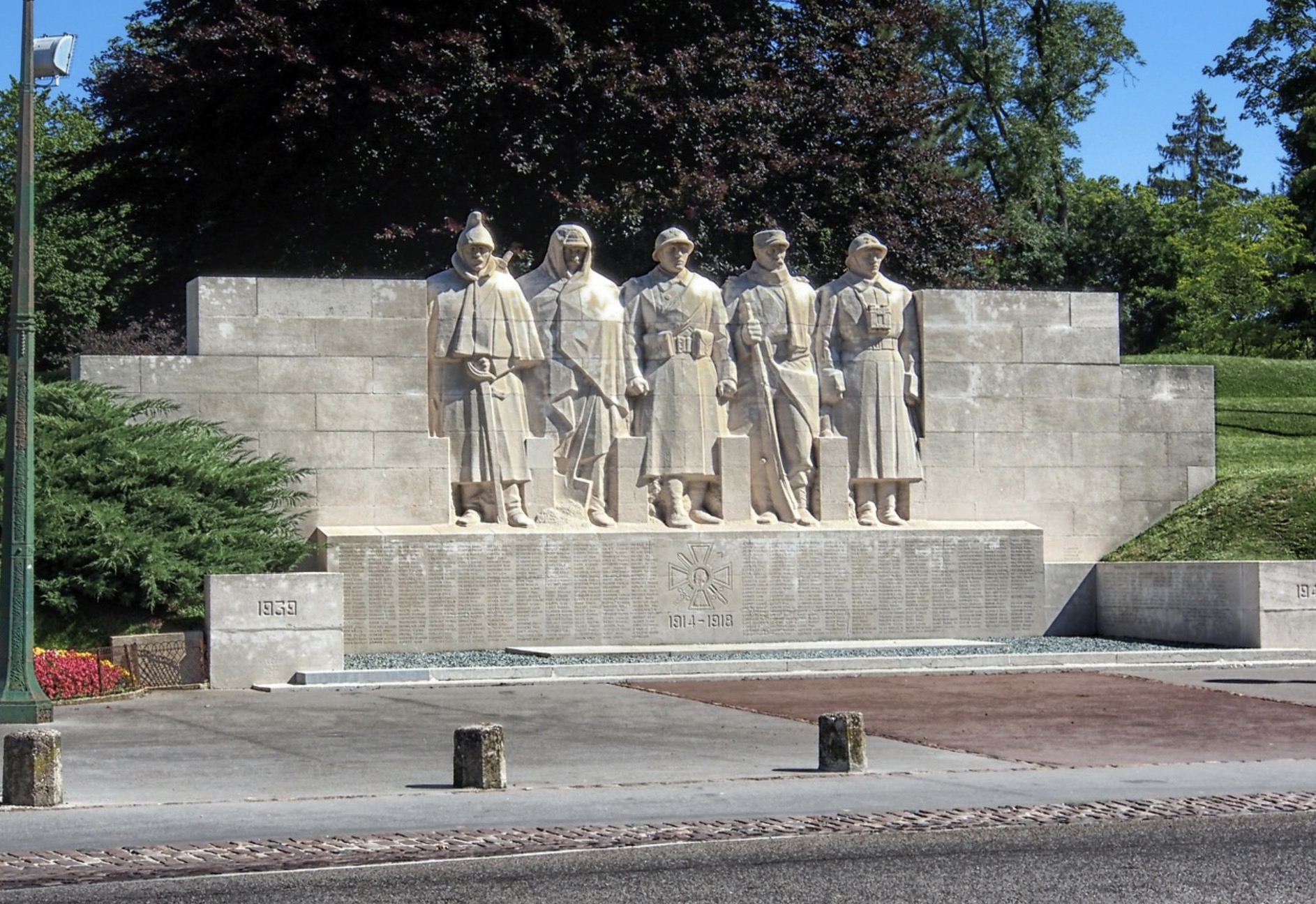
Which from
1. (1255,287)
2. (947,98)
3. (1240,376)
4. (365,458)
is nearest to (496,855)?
(365,458)

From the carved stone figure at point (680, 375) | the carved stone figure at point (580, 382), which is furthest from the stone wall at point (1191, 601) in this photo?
the carved stone figure at point (580, 382)

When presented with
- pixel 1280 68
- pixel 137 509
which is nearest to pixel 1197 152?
pixel 1280 68

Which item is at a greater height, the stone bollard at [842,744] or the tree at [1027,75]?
the tree at [1027,75]

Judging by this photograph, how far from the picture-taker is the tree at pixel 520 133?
1194 inches

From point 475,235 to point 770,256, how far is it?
378cm

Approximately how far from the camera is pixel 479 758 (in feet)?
39.0

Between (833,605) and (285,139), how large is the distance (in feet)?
45.5

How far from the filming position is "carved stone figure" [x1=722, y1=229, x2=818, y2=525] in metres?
23.3

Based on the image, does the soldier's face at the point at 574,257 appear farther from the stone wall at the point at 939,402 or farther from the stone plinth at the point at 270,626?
the stone plinth at the point at 270,626

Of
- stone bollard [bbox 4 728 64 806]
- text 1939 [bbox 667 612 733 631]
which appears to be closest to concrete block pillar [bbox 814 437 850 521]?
text 1939 [bbox 667 612 733 631]

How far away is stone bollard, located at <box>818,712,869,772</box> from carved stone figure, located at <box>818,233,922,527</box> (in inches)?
430

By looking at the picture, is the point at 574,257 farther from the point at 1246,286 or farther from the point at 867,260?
the point at 1246,286

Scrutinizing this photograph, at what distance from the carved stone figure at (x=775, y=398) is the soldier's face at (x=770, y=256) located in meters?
0.08

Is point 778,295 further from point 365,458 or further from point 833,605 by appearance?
point 365,458
